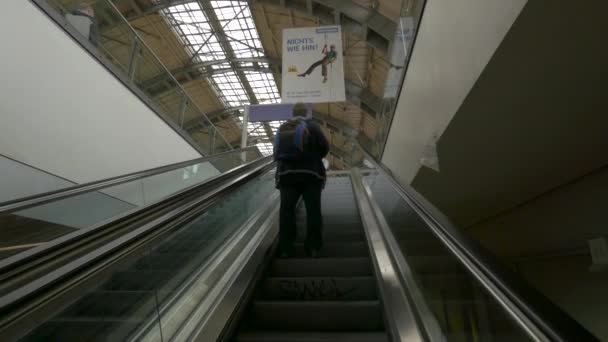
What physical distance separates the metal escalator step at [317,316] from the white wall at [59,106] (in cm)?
346

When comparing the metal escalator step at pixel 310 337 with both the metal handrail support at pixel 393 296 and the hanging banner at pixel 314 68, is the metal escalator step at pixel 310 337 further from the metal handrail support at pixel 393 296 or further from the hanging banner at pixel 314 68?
the hanging banner at pixel 314 68

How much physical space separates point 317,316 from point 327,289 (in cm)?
35

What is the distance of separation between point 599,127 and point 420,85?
71.3 inches

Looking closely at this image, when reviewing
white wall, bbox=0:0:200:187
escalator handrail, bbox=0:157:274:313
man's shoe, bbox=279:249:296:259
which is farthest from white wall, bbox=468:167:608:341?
white wall, bbox=0:0:200:187

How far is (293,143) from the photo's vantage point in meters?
3.51

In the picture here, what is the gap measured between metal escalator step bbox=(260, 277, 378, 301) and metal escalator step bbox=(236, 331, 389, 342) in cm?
46

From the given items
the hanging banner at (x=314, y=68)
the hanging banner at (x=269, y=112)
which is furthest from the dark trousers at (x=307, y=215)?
the hanging banner at (x=269, y=112)

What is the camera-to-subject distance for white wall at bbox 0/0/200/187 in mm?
3998

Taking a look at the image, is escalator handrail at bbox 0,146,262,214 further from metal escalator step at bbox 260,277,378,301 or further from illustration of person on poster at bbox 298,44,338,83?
illustration of person on poster at bbox 298,44,338,83

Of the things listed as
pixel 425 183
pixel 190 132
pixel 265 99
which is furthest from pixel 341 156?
pixel 425 183

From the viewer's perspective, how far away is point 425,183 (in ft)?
19.2

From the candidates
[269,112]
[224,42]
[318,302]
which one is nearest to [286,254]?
[318,302]

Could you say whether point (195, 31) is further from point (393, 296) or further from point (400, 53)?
point (393, 296)

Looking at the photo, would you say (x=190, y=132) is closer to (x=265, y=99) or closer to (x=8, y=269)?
(x=8, y=269)
